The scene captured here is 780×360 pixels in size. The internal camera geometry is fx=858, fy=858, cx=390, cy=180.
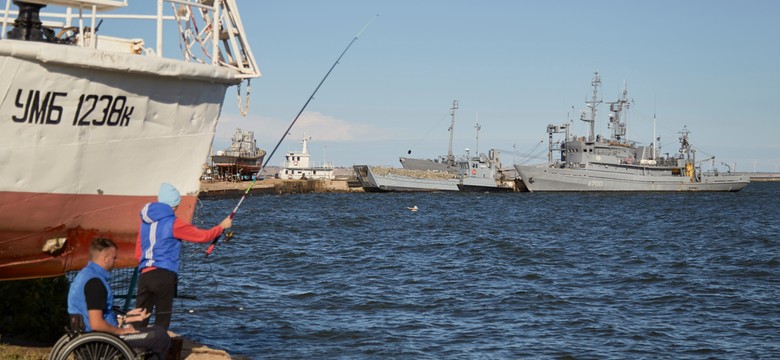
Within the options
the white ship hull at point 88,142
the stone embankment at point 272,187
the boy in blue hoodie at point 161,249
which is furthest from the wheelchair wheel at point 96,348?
the stone embankment at point 272,187

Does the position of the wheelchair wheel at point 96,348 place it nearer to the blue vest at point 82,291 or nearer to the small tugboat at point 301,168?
the blue vest at point 82,291

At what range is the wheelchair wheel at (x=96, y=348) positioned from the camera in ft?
25.2

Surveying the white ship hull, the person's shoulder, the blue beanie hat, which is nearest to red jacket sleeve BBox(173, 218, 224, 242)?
the person's shoulder

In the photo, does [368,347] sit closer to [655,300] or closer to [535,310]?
[535,310]

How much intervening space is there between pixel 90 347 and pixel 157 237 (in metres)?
1.28

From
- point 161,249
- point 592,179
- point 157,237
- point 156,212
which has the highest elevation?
point 592,179

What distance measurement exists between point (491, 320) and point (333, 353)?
13.4 ft

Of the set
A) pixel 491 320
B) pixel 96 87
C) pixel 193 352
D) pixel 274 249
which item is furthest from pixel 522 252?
pixel 96 87

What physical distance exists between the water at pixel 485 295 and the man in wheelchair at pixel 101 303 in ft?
9.28

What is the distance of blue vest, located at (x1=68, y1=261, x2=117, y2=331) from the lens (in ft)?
25.2

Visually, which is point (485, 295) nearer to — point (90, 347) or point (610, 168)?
point (90, 347)

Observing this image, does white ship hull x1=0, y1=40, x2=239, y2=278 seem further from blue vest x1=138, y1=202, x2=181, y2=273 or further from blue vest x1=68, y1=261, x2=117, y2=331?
blue vest x1=68, y1=261, x2=117, y2=331

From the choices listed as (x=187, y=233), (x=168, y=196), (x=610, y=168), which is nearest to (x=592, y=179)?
(x=610, y=168)

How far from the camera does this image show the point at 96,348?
777cm
